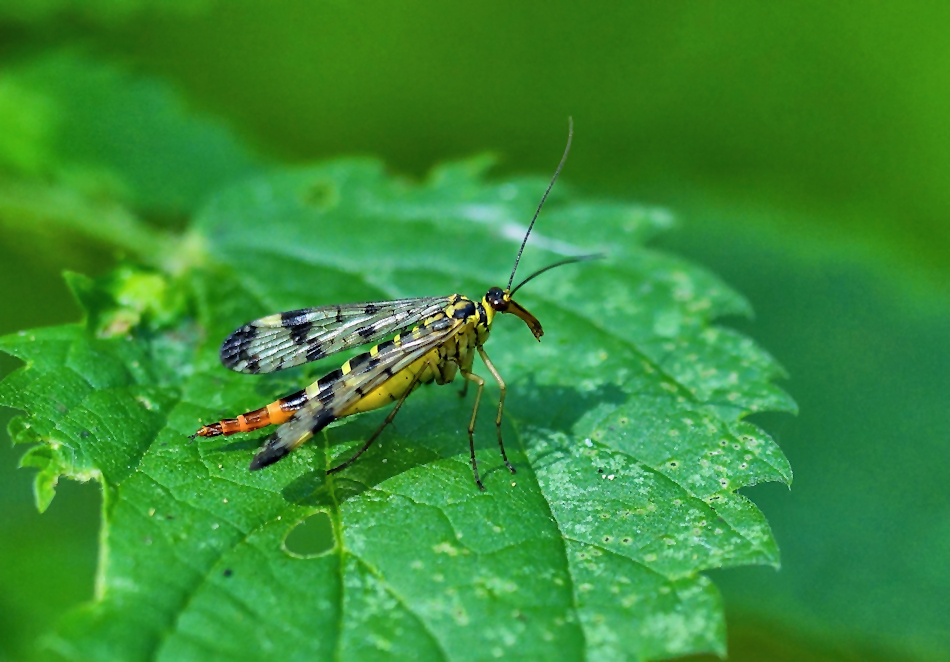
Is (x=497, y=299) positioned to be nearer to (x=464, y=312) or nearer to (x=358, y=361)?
(x=464, y=312)

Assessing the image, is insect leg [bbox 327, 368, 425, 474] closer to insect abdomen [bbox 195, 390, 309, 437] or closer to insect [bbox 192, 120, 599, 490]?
insect [bbox 192, 120, 599, 490]

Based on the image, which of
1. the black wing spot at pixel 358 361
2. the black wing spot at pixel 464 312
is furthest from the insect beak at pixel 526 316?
the black wing spot at pixel 358 361

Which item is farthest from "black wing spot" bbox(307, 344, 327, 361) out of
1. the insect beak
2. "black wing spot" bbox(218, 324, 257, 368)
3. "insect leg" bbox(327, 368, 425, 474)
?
the insect beak

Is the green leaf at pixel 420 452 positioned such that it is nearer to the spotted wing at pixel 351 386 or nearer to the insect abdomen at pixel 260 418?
the insect abdomen at pixel 260 418

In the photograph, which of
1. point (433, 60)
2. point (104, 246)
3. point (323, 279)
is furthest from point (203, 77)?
point (323, 279)

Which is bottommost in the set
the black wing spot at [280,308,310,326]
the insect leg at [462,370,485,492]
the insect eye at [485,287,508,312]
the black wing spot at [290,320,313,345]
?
the insect leg at [462,370,485,492]
